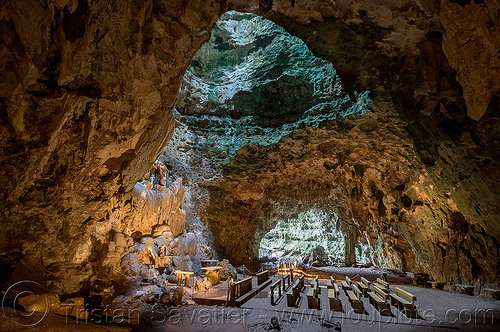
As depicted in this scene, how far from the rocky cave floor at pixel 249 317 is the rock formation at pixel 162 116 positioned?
139cm

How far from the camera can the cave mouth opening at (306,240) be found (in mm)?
22875

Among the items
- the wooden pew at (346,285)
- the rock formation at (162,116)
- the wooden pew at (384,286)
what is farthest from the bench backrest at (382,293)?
the rock formation at (162,116)

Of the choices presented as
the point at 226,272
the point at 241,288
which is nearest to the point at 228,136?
the point at 226,272

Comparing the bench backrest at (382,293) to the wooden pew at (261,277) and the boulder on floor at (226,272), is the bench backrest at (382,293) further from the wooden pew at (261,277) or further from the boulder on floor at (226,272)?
the boulder on floor at (226,272)

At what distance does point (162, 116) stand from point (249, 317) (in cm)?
548

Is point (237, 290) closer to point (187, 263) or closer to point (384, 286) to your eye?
point (187, 263)

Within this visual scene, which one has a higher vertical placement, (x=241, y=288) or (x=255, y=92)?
(x=255, y=92)

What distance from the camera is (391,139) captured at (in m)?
9.93

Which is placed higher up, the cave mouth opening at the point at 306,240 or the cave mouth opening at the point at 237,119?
the cave mouth opening at the point at 237,119

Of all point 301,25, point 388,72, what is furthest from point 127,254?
point 388,72

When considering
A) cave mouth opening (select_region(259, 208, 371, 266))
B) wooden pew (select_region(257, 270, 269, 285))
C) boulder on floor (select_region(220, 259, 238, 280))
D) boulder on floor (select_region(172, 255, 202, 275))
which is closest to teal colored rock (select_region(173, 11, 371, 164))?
boulder on floor (select_region(172, 255, 202, 275))

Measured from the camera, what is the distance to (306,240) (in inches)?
1099

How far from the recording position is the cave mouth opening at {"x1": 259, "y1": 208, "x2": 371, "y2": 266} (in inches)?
901

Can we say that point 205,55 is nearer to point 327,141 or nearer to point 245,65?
point 245,65
